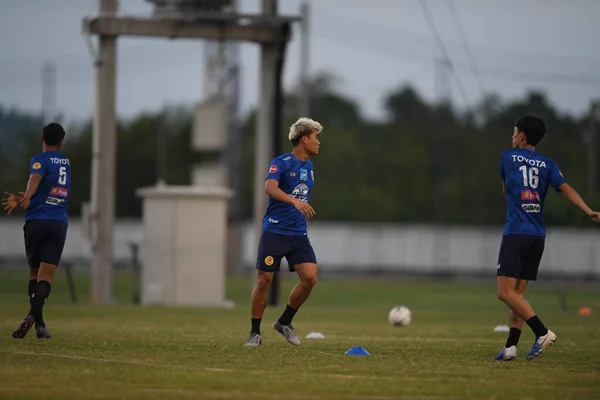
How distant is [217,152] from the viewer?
50.7 meters

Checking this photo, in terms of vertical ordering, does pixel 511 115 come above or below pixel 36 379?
above

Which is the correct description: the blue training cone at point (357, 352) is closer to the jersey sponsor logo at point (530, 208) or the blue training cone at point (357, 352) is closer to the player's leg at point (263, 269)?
the player's leg at point (263, 269)

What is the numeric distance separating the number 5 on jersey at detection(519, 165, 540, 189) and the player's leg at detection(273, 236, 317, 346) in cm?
233

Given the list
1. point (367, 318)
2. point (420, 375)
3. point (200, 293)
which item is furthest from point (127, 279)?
point (420, 375)

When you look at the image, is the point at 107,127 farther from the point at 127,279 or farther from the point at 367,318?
the point at 127,279

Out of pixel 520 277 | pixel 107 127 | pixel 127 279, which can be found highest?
pixel 107 127

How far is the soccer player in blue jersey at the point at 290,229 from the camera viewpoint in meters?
12.9

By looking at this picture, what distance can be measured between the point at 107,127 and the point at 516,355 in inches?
627

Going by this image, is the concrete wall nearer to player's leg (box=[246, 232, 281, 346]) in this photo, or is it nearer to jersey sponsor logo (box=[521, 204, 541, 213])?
player's leg (box=[246, 232, 281, 346])

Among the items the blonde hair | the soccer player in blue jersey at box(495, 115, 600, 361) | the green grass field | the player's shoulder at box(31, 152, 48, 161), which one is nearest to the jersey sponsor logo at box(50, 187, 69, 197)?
the player's shoulder at box(31, 152, 48, 161)

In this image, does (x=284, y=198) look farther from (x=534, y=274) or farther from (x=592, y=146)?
(x=592, y=146)

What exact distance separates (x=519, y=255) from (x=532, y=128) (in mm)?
1226

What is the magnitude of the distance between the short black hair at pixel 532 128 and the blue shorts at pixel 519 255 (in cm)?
96

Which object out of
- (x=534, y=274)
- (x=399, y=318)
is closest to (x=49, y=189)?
(x=534, y=274)
